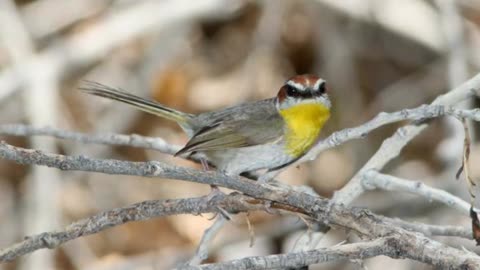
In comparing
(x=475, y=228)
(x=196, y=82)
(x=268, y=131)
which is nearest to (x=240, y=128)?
(x=268, y=131)

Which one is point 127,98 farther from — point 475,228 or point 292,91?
point 475,228

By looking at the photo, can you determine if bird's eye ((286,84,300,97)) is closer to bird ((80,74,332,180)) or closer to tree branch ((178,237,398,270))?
bird ((80,74,332,180))

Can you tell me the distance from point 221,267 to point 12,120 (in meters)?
3.31

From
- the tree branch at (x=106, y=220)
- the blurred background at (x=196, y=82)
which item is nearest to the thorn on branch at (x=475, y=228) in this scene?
the tree branch at (x=106, y=220)

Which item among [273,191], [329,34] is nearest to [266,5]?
[329,34]

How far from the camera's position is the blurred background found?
15.4 ft

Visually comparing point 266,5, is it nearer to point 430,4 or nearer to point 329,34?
point 329,34

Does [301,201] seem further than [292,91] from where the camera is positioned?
No

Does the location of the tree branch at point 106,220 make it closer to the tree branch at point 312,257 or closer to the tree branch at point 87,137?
the tree branch at point 312,257

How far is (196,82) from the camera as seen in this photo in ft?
19.8

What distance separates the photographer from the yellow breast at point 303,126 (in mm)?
3451

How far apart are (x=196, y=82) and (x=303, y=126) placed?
2646 mm

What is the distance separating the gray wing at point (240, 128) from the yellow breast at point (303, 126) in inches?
2.0

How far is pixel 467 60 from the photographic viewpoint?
4836mm
